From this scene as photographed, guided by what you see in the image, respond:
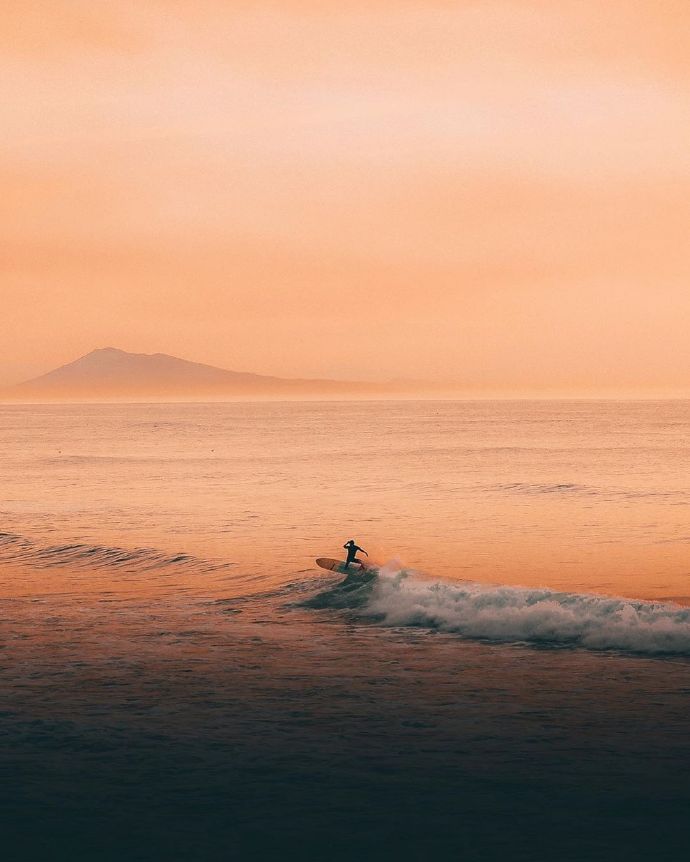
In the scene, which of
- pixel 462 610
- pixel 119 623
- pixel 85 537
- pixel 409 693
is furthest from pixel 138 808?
pixel 85 537

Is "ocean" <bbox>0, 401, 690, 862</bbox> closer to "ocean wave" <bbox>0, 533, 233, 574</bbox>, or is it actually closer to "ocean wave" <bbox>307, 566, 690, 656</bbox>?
"ocean wave" <bbox>307, 566, 690, 656</bbox>

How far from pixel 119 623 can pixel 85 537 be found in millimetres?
19777

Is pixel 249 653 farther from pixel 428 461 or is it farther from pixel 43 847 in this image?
pixel 428 461

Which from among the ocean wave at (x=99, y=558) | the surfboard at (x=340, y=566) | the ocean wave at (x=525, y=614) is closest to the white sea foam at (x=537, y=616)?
the ocean wave at (x=525, y=614)

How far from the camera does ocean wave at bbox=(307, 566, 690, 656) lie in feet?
68.5

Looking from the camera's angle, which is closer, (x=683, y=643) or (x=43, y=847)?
(x=43, y=847)

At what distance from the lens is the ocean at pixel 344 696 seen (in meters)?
11.5

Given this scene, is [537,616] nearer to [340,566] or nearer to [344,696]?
[344,696]

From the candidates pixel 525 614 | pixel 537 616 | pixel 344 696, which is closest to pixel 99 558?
pixel 525 614

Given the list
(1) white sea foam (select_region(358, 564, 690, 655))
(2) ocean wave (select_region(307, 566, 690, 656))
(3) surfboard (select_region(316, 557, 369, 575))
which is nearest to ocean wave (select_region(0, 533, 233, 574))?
(3) surfboard (select_region(316, 557, 369, 575))

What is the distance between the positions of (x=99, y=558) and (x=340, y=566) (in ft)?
33.2

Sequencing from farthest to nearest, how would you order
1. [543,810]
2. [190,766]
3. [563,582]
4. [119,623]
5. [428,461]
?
[428,461] < [563,582] < [119,623] < [190,766] < [543,810]

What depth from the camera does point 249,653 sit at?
20000 mm

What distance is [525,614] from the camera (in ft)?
74.3
